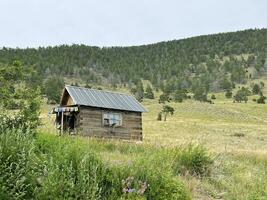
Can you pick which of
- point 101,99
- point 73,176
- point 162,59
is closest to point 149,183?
point 73,176

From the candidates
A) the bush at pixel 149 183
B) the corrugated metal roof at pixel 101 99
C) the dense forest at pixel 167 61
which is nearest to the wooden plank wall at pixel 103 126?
the corrugated metal roof at pixel 101 99

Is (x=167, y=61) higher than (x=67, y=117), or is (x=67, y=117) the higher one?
(x=167, y=61)

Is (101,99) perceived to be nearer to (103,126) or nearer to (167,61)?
(103,126)

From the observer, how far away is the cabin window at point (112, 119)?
32406 mm

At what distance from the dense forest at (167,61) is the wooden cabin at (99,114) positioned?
67.8 m

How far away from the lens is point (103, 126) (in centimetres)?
3241

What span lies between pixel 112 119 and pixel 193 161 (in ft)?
72.6

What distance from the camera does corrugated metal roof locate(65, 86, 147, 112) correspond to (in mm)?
31798

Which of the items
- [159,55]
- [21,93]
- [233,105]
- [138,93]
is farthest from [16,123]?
[159,55]

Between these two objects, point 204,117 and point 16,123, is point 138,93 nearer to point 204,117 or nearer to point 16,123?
point 204,117

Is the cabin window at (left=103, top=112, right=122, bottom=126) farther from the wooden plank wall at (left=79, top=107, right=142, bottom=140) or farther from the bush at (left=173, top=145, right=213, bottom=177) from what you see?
the bush at (left=173, top=145, right=213, bottom=177)

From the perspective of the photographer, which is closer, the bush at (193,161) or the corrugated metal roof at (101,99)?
the bush at (193,161)

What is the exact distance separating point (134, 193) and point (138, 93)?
8622cm

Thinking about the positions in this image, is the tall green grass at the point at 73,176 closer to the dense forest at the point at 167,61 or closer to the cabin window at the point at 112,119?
the cabin window at the point at 112,119
